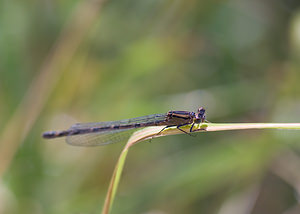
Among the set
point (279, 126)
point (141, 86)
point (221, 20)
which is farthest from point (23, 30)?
point (279, 126)

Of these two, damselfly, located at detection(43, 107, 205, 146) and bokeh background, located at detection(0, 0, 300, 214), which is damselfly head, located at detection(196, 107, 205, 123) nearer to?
damselfly, located at detection(43, 107, 205, 146)

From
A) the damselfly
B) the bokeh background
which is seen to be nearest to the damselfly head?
the damselfly

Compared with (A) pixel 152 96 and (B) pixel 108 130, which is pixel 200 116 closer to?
(B) pixel 108 130

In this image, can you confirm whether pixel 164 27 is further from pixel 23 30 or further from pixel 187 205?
pixel 187 205

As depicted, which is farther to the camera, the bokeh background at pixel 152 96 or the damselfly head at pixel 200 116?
the bokeh background at pixel 152 96

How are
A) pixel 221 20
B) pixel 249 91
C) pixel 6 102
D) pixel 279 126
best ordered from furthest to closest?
1. pixel 221 20
2. pixel 249 91
3. pixel 6 102
4. pixel 279 126

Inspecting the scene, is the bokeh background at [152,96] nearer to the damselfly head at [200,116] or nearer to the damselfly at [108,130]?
the damselfly at [108,130]

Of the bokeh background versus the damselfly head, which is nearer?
the damselfly head

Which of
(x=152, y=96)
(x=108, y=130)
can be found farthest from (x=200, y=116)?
(x=152, y=96)

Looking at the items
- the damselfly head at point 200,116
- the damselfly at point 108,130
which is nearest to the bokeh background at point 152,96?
the damselfly at point 108,130
